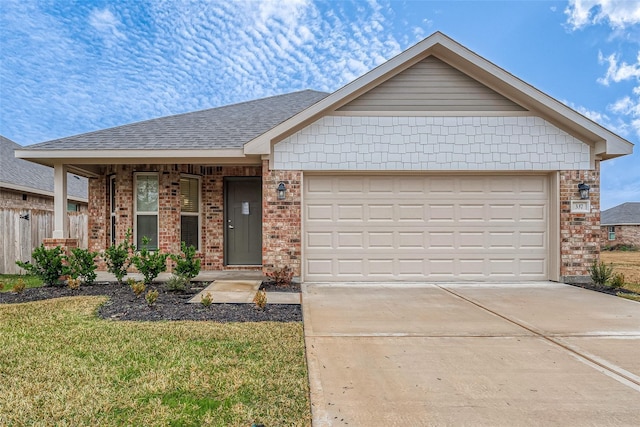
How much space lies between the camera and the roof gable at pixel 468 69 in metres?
6.67

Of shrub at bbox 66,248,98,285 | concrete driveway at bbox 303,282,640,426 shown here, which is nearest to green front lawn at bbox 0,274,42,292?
shrub at bbox 66,248,98,285

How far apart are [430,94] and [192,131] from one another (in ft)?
17.4

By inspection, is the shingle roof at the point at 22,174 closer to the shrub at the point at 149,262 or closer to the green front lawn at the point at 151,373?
the shrub at the point at 149,262

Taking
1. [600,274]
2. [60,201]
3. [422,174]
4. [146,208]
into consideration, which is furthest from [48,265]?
[600,274]

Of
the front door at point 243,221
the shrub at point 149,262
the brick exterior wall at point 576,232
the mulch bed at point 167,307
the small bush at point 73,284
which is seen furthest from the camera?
the front door at point 243,221

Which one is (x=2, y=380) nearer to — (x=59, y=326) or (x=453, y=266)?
(x=59, y=326)

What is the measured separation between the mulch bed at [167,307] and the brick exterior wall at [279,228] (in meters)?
0.66

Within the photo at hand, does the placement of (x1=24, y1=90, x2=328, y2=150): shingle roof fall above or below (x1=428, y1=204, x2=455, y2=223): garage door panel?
above

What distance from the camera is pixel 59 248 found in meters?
6.75

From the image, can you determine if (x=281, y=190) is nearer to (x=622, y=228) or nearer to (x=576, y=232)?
(x=576, y=232)

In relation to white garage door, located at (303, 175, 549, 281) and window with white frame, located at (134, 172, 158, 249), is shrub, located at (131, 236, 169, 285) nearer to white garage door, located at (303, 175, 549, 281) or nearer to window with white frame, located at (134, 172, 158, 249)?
window with white frame, located at (134, 172, 158, 249)

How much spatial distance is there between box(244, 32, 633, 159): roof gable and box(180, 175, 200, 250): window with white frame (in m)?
2.43

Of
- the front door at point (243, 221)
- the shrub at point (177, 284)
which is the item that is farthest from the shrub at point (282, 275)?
the front door at point (243, 221)

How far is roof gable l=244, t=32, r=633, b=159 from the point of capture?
21.9 feet
